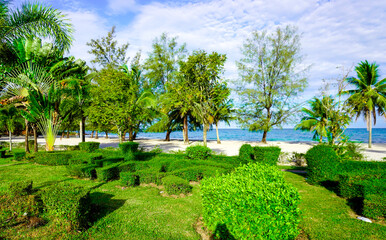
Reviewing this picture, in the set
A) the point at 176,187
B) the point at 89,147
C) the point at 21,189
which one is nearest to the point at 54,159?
the point at 89,147

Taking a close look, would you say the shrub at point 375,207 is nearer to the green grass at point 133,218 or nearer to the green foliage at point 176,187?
the green grass at point 133,218

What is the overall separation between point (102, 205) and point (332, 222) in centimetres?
691

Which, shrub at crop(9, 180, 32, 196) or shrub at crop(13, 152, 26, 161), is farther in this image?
shrub at crop(13, 152, 26, 161)

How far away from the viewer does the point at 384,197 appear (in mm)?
5660

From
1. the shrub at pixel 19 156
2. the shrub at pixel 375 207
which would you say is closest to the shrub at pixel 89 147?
the shrub at pixel 19 156

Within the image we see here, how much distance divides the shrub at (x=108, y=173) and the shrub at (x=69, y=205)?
4.39m

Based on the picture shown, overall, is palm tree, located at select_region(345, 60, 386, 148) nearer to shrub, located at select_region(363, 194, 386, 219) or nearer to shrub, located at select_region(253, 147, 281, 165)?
shrub, located at select_region(253, 147, 281, 165)

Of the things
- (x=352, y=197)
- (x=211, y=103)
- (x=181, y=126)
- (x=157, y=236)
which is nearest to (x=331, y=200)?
(x=352, y=197)

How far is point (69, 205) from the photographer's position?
4328 millimetres

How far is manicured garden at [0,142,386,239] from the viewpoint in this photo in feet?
10.5

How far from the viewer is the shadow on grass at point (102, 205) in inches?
Result: 210

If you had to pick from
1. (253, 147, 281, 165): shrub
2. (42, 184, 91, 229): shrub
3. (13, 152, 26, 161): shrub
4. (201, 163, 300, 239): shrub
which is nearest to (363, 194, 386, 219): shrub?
(201, 163, 300, 239): shrub

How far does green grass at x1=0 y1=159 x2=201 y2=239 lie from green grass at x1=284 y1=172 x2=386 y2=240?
10.0 ft

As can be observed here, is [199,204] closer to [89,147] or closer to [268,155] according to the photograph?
[268,155]
